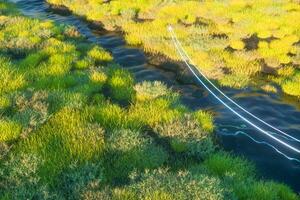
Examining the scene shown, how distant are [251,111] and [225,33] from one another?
713 cm

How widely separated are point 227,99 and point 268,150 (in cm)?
335

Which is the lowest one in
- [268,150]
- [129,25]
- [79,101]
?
[268,150]

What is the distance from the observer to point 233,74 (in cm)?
1712

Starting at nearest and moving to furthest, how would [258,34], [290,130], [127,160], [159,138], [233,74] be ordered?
1. [127,160]
2. [159,138]
3. [290,130]
4. [233,74]
5. [258,34]

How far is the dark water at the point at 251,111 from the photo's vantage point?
11969mm

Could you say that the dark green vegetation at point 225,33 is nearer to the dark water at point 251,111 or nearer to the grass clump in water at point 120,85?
the dark water at point 251,111

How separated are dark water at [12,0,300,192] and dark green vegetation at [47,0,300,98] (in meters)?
0.81

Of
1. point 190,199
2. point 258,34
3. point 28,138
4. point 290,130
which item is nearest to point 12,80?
point 28,138

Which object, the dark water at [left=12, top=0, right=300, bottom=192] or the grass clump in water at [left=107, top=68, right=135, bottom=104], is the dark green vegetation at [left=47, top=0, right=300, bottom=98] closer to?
the dark water at [left=12, top=0, right=300, bottom=192]

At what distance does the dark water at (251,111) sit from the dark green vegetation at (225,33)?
0.81 m

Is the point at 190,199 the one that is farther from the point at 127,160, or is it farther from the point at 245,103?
the point at 245,103

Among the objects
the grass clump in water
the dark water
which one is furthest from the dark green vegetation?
the grass clump in water

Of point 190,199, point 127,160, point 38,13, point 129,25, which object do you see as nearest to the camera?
point 190,199

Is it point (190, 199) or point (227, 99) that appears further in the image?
point (227, 99)
